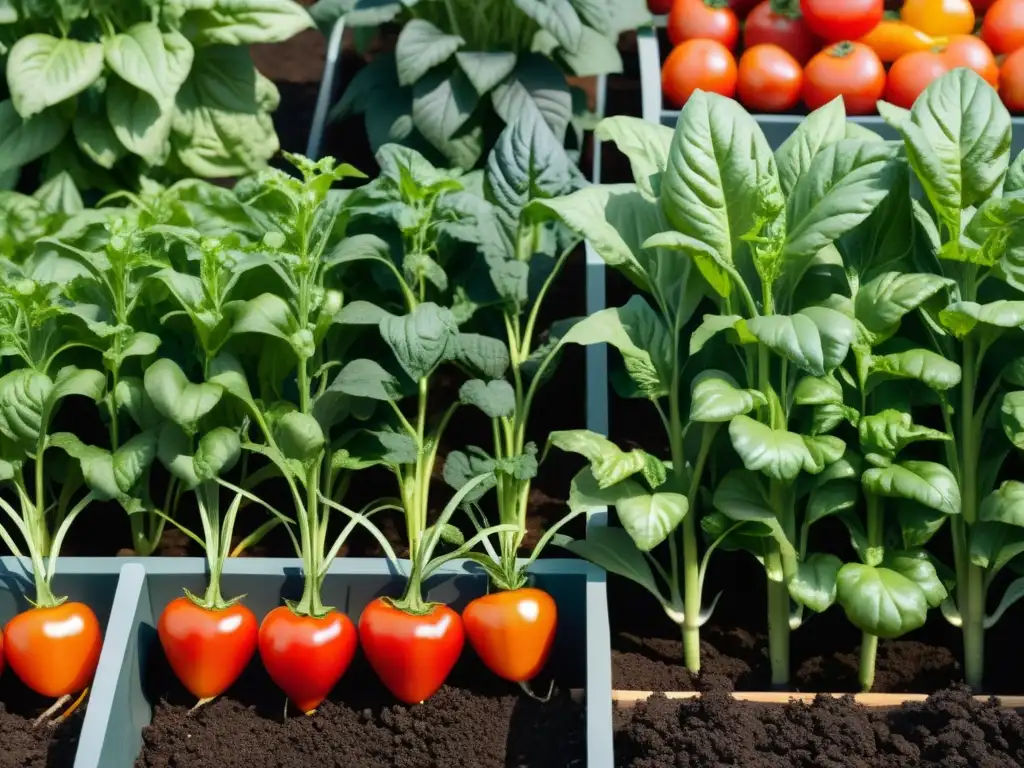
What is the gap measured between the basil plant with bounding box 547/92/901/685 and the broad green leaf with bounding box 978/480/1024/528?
17cm

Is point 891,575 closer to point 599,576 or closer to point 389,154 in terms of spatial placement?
point 599,576

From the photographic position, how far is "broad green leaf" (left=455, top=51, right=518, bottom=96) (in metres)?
2.12

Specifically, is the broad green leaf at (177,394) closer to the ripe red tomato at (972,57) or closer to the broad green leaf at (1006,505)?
the broad green leaf at (1006,505)

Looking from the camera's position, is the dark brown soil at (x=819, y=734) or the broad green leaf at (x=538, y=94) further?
the broad green leaf at (x=538, y=94)

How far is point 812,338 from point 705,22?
1104mm

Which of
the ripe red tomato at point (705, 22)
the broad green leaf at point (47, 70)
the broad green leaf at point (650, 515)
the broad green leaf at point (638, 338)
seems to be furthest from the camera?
the ripe red tomato at point (705, 22)

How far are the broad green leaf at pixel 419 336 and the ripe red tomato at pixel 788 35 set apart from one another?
98cm

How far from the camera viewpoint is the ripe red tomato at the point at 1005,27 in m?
2.18

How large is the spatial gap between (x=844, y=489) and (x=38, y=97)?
4.49 feet

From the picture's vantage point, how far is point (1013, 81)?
2.12m

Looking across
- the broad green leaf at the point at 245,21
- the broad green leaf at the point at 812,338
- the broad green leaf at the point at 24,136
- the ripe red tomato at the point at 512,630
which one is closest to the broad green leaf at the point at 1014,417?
the broad green leaf at the point at 812,338

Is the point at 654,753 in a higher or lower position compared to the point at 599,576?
lower

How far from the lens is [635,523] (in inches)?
58.1

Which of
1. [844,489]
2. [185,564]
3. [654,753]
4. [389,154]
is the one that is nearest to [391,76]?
[389,154]
